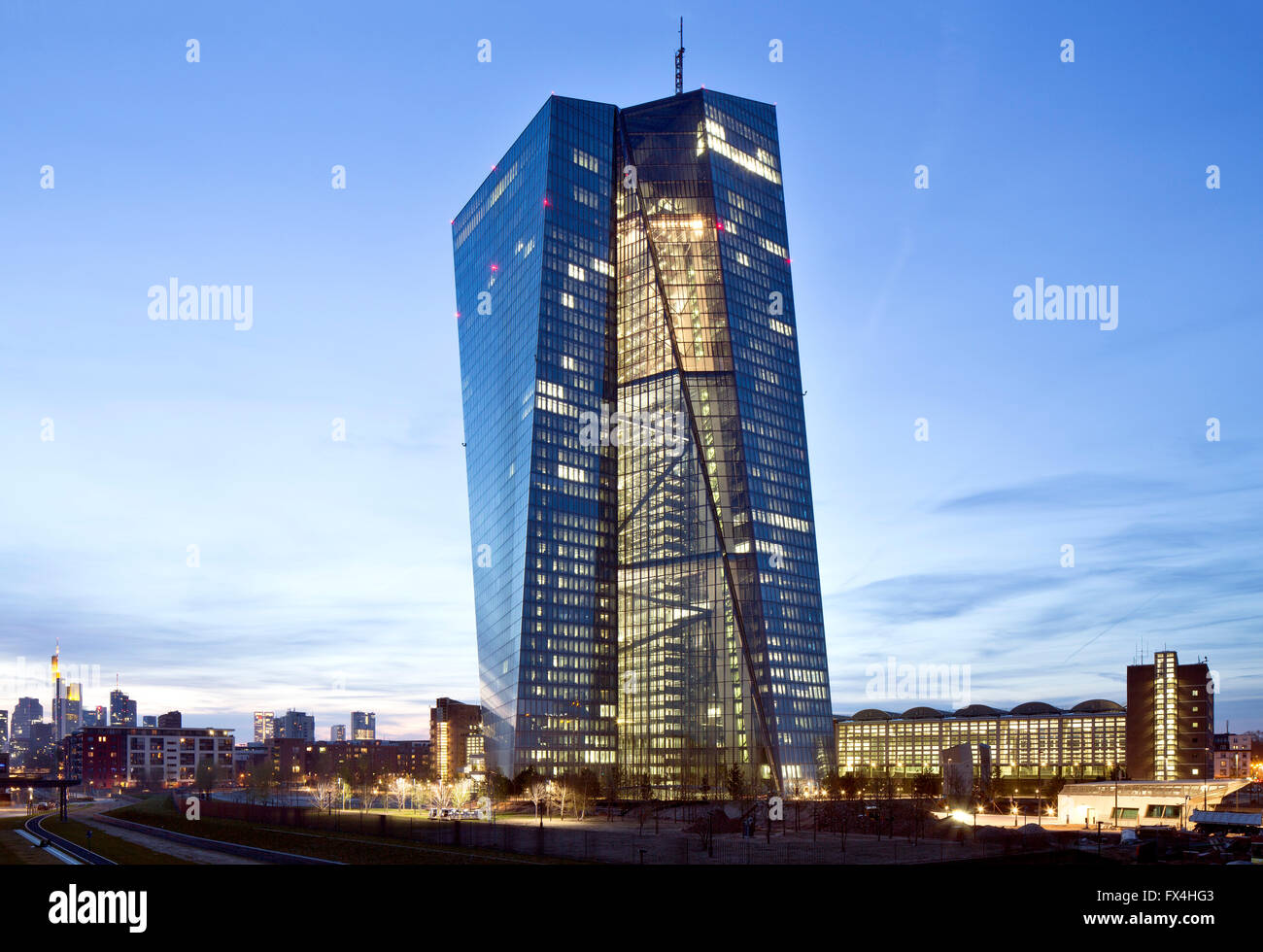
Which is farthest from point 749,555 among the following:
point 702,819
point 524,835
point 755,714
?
point 524,835

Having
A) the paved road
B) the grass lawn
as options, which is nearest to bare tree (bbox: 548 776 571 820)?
the grass lawn

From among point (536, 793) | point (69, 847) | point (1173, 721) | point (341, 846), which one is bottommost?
point (536, 793)

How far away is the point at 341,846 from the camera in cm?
7894

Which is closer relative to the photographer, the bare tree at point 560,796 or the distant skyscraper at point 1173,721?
the bare tree at point 560,796

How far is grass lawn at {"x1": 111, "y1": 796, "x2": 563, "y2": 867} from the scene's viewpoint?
220 ft

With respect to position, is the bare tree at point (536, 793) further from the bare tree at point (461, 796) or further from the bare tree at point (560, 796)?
the bare tree at point (461, 796)

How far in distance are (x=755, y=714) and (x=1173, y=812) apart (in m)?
76.9

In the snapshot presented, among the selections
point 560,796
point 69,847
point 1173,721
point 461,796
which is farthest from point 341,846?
point 1173,721

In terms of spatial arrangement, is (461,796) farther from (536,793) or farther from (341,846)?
(341,846)

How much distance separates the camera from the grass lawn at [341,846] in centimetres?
6712

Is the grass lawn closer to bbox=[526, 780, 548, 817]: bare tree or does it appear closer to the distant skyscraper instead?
bbox=[526, 780, 548, 817]: bare tree

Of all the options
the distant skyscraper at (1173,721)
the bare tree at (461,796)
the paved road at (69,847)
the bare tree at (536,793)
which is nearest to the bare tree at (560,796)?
the bare tree at (536,793)
